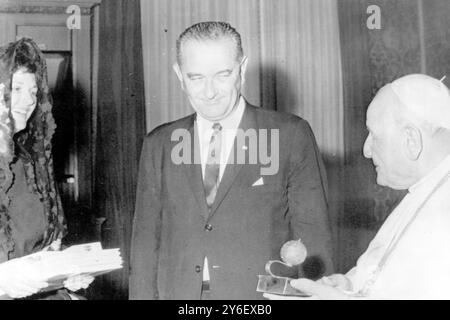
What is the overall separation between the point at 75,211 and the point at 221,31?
5.87 ft

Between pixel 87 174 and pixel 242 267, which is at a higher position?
pixel 87 174

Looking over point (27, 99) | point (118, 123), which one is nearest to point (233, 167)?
point (27, 99)

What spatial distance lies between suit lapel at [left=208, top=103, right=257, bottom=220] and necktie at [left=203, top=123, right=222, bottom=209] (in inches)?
0.8

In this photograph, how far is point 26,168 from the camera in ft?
5.24

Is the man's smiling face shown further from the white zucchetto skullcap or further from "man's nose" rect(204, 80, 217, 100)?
the white zucchetto skullcap

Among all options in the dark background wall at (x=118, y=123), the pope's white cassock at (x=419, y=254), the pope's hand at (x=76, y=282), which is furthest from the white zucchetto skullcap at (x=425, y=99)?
the dark background wall at (x=118, y=123)

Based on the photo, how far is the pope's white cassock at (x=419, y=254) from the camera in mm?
1349

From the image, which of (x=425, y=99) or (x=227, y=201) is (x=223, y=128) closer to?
(x=227, y=201)

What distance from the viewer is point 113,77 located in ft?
10.3

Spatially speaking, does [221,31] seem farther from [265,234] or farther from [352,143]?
[352,143]

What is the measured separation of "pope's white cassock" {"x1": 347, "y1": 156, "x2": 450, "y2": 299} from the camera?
1.35 meters

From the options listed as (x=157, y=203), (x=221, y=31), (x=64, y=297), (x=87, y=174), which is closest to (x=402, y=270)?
(x=157, y=203)

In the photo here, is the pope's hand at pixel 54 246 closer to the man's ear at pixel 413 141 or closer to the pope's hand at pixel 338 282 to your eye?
A: the pope's hand at pixel 338 282

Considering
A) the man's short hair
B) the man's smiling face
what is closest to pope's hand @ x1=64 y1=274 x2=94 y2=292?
the man's smiling face
